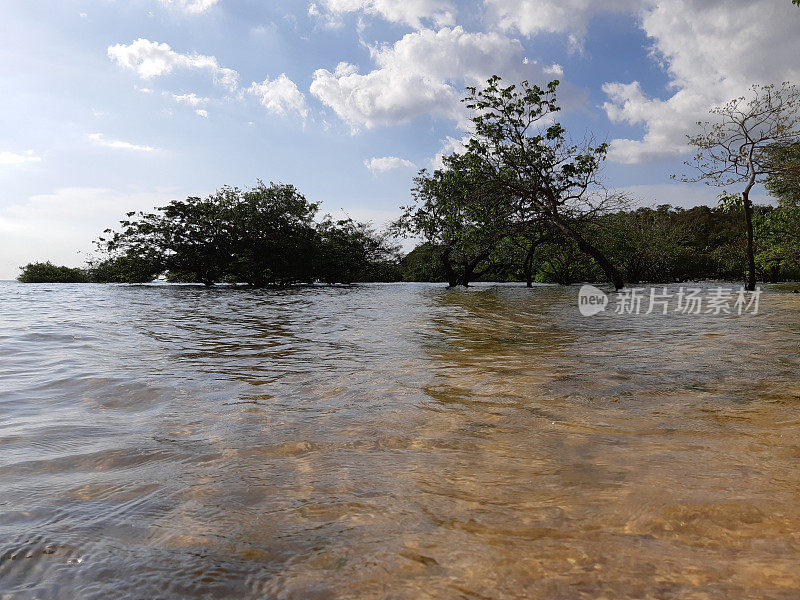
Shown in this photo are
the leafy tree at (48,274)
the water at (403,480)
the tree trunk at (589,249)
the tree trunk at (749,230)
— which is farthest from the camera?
the leafy tree at (48,274)

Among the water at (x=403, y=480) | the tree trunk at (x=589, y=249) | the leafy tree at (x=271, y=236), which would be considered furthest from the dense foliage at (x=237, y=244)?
the water at (x=403, y=480)

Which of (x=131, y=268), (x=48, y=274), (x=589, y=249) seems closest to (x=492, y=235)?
(x=589, y=249)

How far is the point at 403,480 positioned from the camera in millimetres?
1841

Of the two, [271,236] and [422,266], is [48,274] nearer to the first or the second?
[271,236]

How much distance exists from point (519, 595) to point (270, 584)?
638mm

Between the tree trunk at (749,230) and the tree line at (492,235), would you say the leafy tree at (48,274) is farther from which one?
the tree trunk at (749,230)

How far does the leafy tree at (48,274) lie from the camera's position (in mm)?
39500

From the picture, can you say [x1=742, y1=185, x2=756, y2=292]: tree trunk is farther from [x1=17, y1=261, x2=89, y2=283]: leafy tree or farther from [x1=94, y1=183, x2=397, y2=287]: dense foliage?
[x1=17, y1=261, x2=89, y2=283]: leafy tree

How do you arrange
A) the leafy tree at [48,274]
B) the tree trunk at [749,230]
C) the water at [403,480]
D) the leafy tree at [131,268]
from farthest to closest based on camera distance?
the leafy tree at [48,274]
the leafy tree at [131,268]
the tree trunk at [749,230]
the water at [403,480]

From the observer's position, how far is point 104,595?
3.82ft

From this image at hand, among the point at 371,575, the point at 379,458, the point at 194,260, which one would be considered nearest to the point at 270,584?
the point at 371,575

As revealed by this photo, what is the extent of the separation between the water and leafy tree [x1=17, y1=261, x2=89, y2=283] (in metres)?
44.7

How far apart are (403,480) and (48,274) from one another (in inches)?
1929

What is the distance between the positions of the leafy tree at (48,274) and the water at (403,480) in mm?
44685
